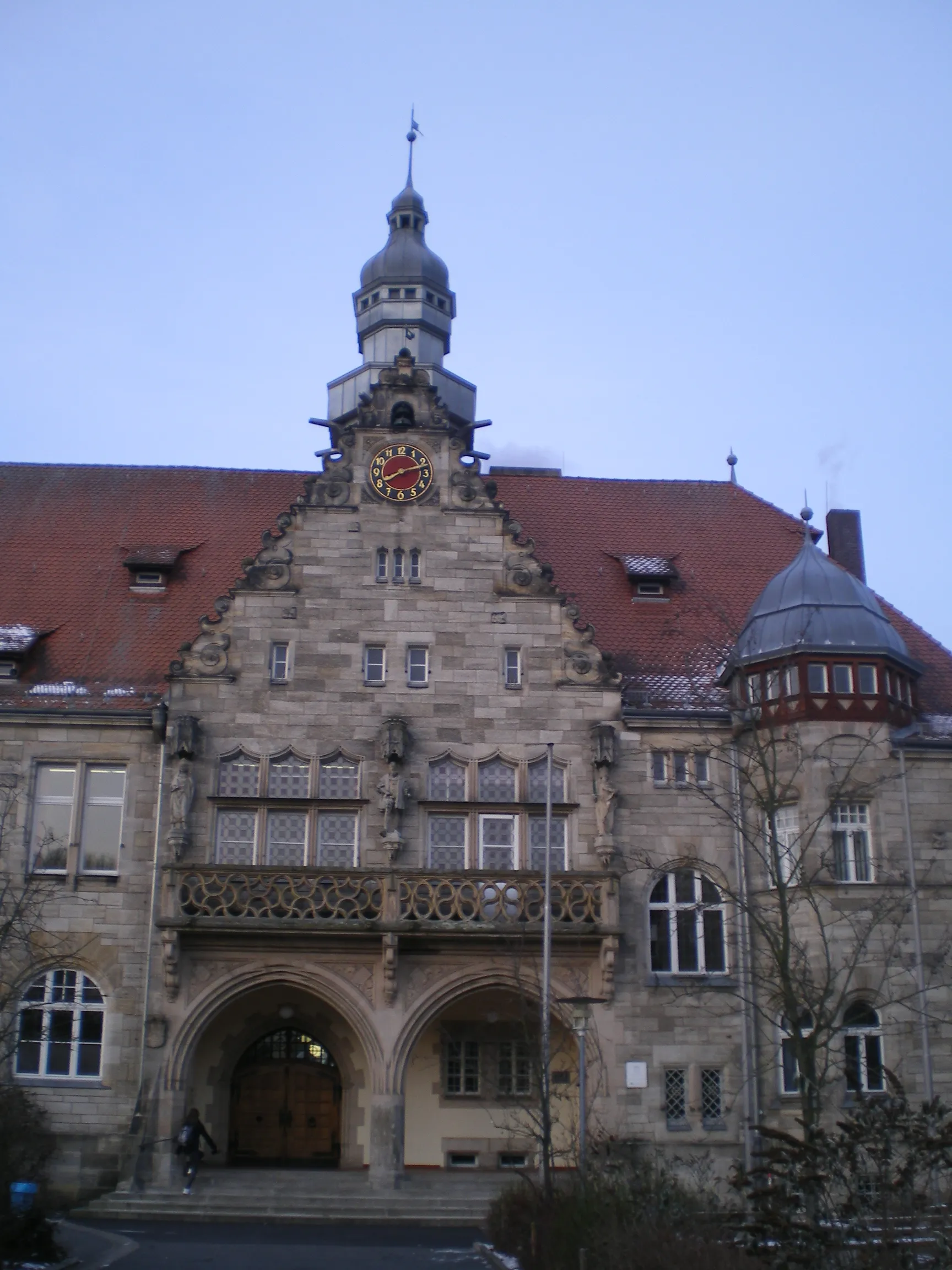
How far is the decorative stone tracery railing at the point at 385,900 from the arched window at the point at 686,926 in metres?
1.49

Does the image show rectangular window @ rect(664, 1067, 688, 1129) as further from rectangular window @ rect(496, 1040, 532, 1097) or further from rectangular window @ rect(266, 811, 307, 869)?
rectangular window @ rect(266, 811, 307, 869)

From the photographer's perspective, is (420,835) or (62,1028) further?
(420,835)

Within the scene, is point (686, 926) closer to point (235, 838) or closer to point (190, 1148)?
point (235, 838)

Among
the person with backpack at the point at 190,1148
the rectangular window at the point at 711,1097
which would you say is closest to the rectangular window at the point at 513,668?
the rectangular window at the point at 711,1097

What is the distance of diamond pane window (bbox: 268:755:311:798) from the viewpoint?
87.2 feet

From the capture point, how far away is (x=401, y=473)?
28.5 metres

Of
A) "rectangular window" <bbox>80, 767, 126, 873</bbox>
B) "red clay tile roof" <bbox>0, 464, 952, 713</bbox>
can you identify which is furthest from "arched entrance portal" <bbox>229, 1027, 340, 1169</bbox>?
"red clay tile roof" <bbox>0, 464, 952, 713</bbox>

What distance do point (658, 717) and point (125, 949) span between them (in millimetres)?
10171

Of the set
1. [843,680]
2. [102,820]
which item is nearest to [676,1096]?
[843,680]

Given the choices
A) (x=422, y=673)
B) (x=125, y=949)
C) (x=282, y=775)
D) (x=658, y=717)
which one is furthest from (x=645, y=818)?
(x=125, y=949)

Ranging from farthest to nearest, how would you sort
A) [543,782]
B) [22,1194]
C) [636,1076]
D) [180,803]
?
[543,782], [180,803], [636,1076], [22,1194]

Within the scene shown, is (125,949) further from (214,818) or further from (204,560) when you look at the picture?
(204,560)

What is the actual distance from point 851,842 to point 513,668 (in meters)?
6.72

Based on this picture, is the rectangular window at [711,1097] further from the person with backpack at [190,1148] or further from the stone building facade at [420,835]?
the person with backpack at [190,1148]
